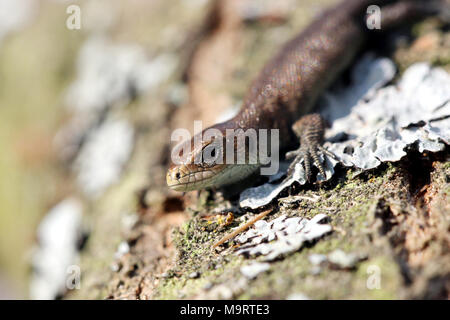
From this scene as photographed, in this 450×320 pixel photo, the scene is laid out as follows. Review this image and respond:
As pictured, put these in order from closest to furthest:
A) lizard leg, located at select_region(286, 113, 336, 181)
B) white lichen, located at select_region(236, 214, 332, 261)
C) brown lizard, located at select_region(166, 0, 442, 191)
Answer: white lichen, located at select_region(236, 214, 332, 261)
lizard leg, located at select_region(286, 113, 336, 181)
brown lizard, located at select_region(166, 0, 442, 191)

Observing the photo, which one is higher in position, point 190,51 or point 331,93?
point 190,51

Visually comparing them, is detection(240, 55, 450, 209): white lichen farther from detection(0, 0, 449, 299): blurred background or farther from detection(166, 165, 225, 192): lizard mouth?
detection(0, 0, 449, 299): blurred background

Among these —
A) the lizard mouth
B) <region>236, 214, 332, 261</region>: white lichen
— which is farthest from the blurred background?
<region>236, 214, 332, 261</region>: white lichen

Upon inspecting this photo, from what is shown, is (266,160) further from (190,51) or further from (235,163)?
(190,51)

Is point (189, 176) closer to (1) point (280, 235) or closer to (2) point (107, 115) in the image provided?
(1) point (280, 235)

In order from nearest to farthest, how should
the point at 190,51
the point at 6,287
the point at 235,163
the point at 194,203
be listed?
the point at 235,163, the point at 194,203, the point at 190,51, the point at 6,287

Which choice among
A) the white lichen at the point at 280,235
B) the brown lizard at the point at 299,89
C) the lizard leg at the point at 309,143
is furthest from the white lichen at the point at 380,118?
the white lichen at the point at 280,235

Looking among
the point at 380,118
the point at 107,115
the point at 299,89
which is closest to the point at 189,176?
the point at 299,89

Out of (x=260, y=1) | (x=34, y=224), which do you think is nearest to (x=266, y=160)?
(x=260, y=1)

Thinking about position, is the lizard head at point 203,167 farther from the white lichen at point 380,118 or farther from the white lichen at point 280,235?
the white lichen at point 280,235
